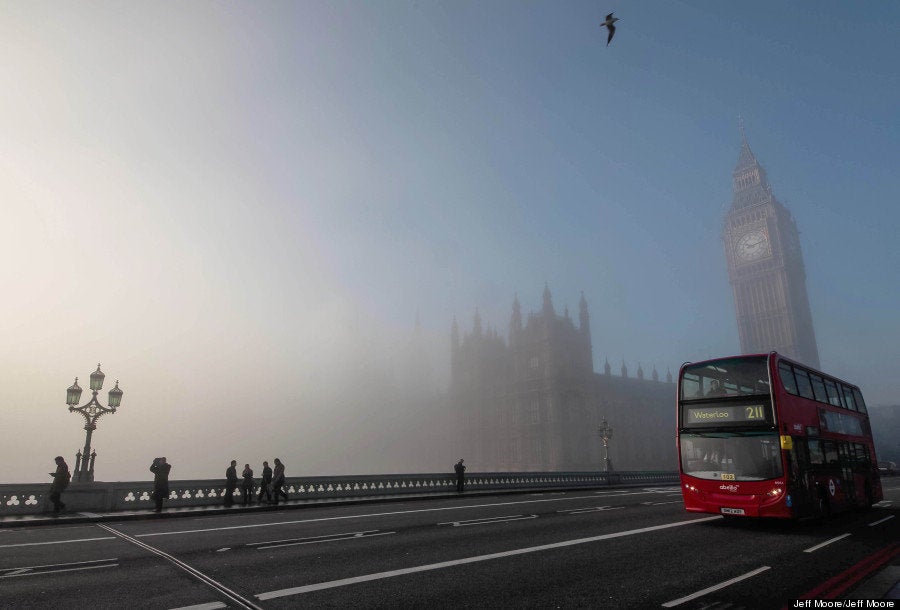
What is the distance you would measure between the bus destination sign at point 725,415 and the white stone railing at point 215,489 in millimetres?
15111

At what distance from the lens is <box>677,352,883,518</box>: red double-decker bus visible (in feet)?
39.4

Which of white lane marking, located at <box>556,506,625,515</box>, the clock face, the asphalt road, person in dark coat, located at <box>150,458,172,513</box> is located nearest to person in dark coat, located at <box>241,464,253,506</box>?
person in dark coat, located at <box>150,458,172,513</box>

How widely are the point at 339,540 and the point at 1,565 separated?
569 centimetres

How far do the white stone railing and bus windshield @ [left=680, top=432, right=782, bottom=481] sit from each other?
1487 cm

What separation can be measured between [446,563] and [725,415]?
830 cm

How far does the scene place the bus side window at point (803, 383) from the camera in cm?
1366

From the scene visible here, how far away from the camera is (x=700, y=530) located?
12.0 m

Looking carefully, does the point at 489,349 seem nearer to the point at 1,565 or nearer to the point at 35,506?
the point at 35,506

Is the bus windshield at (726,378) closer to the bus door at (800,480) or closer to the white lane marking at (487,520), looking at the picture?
the bus door at (800,480)

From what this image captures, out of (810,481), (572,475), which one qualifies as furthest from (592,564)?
(572,475)

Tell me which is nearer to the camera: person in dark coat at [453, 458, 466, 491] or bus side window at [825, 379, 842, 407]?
bus side window at [825, 379, 842, 407]

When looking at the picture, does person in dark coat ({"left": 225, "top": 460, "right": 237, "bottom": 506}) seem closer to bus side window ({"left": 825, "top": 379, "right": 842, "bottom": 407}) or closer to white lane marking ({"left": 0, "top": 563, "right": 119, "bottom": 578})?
white lane marking ({"left": 0, "top": 563, "right": 119, "bottom": 578})

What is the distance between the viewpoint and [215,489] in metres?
21.3

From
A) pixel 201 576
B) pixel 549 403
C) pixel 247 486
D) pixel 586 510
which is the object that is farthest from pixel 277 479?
pixel 549 403
